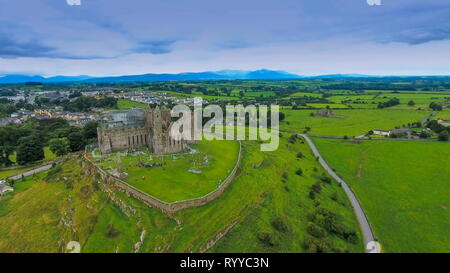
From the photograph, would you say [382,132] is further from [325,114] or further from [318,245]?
[318,245]

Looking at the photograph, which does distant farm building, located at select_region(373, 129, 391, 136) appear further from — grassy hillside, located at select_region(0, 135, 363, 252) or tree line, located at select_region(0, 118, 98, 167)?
tree line, located at select_region(0, 118, 98, 167)

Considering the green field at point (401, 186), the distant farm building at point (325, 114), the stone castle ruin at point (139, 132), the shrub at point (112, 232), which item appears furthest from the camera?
the distant farm building at point (325, 114)

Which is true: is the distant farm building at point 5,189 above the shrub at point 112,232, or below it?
below

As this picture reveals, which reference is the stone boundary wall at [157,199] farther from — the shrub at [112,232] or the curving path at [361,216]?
the curving path at [361,216]

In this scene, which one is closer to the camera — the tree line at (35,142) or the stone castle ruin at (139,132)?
the stone castle ruin at (139,132)

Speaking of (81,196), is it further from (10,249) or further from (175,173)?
(175,173)

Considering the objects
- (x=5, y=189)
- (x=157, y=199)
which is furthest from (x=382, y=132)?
(x=5, y=189)

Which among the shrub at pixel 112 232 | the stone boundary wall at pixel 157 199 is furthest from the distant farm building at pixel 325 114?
the shrub at pixel 112 232
